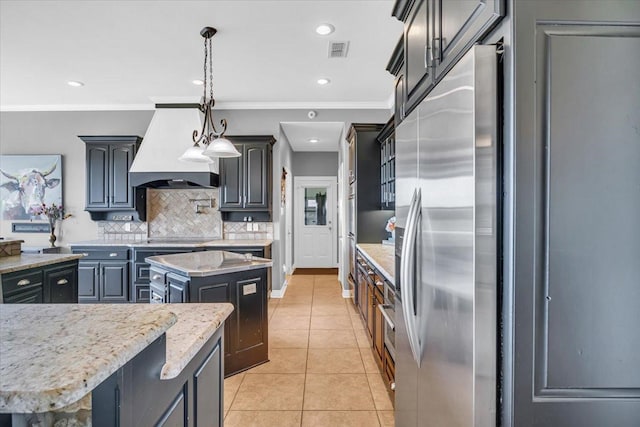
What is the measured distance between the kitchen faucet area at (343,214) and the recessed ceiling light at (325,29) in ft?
0.15

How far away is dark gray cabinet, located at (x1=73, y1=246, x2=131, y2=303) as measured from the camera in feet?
13.9

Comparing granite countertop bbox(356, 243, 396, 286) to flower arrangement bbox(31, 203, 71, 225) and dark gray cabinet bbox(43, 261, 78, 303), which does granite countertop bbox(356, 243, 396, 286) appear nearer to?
dark gray cabinet bbox(43, 261, 78, 303)

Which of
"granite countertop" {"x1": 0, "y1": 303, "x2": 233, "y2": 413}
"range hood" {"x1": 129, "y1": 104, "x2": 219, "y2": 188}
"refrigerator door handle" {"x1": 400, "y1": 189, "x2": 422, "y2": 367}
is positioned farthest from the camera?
"range hood" {"x1": 129, "y1": 104, "x2": 219, "y2": 188}

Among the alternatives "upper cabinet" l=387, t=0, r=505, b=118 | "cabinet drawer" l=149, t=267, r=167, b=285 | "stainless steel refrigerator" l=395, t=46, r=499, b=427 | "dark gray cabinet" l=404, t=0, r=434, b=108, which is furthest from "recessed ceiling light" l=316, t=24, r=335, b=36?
"cabinet drawer" l=149, t=267, r=167, b=285

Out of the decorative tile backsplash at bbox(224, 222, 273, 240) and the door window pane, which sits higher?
the door window pane

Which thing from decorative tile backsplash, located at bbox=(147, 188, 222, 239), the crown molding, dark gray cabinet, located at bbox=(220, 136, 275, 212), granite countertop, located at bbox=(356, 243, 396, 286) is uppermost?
the crown molding

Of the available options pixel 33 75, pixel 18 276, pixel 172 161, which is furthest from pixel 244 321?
pixel 33 75

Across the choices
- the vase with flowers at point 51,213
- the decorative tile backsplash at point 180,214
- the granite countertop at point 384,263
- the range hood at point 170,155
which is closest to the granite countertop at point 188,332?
the granite countertop at point 384,263

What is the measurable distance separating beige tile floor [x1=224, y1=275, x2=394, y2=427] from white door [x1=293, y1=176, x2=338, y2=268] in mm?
3479

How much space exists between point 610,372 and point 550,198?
46 cm

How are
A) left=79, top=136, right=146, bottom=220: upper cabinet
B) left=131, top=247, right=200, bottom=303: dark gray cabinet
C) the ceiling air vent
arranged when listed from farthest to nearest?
left=79, top=136, right=146, bottom=220: upper cabinet → left=131, top=247, right=200, bottom=303: dark gray cabinet → the ceiling air vent

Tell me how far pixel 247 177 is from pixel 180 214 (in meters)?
1.27

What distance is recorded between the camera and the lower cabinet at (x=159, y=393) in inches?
24.3

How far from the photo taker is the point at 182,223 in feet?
16.0
